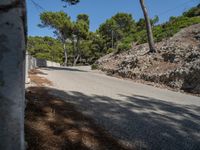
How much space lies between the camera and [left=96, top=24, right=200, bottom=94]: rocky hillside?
1265 cm

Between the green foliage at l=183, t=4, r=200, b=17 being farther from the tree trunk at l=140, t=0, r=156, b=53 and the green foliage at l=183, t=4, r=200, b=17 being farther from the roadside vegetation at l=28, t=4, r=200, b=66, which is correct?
the tree trunk at l=140, t=0, r=156, b=53

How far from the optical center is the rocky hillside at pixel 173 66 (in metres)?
12.6

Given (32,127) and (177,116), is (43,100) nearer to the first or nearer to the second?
(32,127)

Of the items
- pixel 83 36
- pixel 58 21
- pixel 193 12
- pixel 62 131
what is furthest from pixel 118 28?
pixel 62 131

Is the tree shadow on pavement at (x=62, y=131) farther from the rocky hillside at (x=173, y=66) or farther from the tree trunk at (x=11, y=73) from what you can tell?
the rocky hillside at (x=173, y=66)

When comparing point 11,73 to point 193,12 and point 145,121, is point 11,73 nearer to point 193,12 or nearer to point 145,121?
point 145,121

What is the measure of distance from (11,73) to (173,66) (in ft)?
46.6

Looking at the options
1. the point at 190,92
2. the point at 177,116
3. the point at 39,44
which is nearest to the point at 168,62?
the point at 190,92

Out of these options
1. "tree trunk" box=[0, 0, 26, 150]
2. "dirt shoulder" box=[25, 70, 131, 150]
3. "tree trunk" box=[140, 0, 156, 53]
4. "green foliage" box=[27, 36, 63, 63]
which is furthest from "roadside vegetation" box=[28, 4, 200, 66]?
"tree trunk" box=[0, 0, 26, 150]

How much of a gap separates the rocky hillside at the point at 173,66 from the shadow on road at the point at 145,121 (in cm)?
449

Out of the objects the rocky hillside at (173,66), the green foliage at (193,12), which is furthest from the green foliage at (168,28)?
the rocky hillside at (173,66)

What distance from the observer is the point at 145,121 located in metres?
5.89

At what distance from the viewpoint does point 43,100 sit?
6.66m

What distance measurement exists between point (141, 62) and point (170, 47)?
2191 millimetres
